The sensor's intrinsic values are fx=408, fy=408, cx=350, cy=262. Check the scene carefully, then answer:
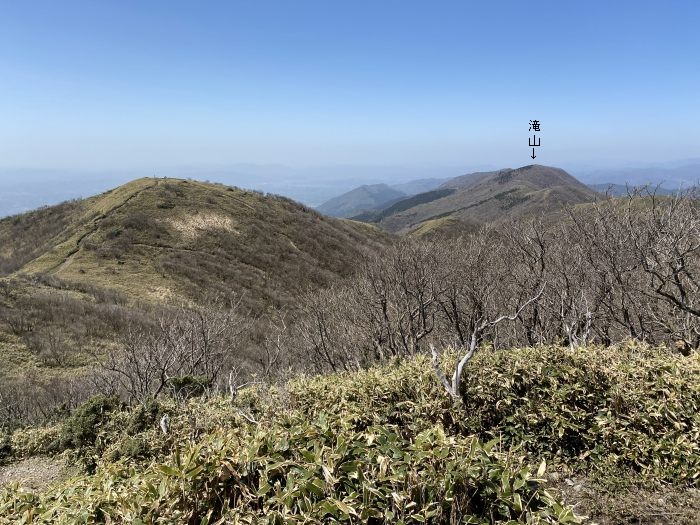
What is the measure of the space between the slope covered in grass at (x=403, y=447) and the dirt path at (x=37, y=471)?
1.90 feet

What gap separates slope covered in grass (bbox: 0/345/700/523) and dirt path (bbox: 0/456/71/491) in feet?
1.90

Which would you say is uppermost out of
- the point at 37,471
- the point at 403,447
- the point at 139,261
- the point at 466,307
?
the point at 403,447

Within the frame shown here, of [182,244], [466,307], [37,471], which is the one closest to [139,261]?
[182,244]

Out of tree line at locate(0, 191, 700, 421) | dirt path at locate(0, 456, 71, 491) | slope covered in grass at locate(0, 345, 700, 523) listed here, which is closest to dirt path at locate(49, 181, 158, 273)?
tree line at locate(0, 191, 700, 421)

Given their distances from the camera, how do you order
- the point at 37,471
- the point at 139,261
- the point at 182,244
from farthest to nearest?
the point at 182,244 → the point at 139,261 → the point at 37,471

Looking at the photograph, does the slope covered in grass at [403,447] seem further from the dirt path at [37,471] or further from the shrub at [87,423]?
the dirt path at [37,471]

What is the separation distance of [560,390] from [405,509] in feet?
13.5

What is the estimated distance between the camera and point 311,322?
984 inches

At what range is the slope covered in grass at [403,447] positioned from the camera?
3.06m

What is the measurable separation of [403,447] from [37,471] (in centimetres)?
1167

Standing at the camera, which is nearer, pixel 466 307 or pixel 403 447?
pixel 403 447

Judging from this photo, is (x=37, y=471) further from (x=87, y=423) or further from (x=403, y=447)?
(x=403, y=447)

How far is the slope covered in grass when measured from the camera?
3057 millimetres

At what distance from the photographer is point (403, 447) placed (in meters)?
3.80
